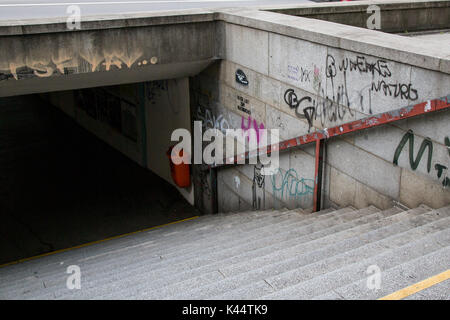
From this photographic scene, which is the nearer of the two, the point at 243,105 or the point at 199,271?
the point at 199,271

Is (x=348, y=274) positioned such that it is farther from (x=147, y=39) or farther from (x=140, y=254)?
(x=147, y=39)

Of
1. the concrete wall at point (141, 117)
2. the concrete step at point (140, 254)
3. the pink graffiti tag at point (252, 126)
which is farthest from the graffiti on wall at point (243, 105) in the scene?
the concrete wall at point (141, 117)

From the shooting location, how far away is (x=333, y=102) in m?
6.68

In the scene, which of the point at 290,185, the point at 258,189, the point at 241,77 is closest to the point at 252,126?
the point at 241,77

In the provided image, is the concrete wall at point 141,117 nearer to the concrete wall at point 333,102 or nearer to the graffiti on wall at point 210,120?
the graffiti on wall at point 210,120

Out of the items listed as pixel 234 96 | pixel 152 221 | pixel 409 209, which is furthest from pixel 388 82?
pixel 152 221

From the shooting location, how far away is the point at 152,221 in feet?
37.3

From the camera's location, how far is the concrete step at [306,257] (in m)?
4.28

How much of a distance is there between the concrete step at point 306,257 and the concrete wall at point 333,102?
749 millimetres

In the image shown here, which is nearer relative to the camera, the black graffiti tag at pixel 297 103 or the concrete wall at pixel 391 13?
the black graffiti tag at pixel 297 103

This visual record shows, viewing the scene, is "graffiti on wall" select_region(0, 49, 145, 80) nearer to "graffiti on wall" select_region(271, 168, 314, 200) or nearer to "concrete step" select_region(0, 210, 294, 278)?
"concrete step" select_region(0, 210, 294, 278)

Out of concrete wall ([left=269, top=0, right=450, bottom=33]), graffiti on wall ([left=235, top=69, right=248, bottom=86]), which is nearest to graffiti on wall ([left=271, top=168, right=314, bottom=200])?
graffiti on wall ([left=235, top=69, right=248, bottom=86])

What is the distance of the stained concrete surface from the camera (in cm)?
1066

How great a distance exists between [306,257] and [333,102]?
264 centimetres
